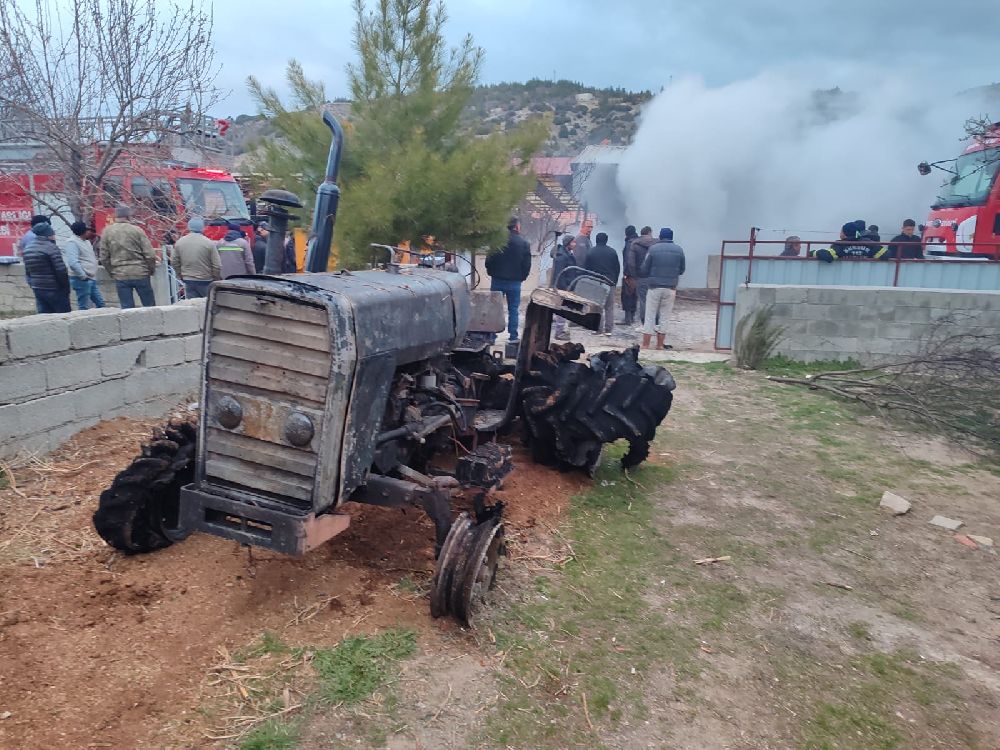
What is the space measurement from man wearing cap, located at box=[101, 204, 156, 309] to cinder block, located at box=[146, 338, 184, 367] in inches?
113

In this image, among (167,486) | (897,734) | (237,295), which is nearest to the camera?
(897,734)

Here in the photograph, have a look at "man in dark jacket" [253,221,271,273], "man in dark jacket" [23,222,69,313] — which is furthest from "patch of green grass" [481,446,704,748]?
"man in dark jacket" [253,221,271,273]

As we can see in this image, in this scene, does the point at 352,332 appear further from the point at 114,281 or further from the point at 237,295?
the point at 114,281

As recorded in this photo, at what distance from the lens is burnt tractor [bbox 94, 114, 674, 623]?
3014 millimetres

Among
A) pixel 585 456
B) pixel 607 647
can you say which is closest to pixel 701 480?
pixel 585 456

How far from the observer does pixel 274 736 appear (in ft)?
8.45

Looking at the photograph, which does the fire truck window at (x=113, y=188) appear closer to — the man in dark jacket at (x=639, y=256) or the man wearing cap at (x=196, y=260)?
the man wearing cap at (x=196, y=260)

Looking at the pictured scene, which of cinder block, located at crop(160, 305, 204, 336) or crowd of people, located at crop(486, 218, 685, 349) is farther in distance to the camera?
crowd of people, located at crop(486, 218, 685, 349)

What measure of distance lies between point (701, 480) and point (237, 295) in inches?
143

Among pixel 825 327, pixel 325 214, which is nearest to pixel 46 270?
A: pixel 325 214

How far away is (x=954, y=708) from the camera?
3027mm

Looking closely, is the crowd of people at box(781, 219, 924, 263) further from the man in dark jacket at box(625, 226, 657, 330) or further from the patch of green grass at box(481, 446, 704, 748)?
the patch of green grass at box(481, 446, 704, 748)

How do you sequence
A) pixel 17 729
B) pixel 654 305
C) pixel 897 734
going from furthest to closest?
1. pixel 654 305
2. pixel 897 734
3. pixel 17 729

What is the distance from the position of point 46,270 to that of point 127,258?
0.79 metres
